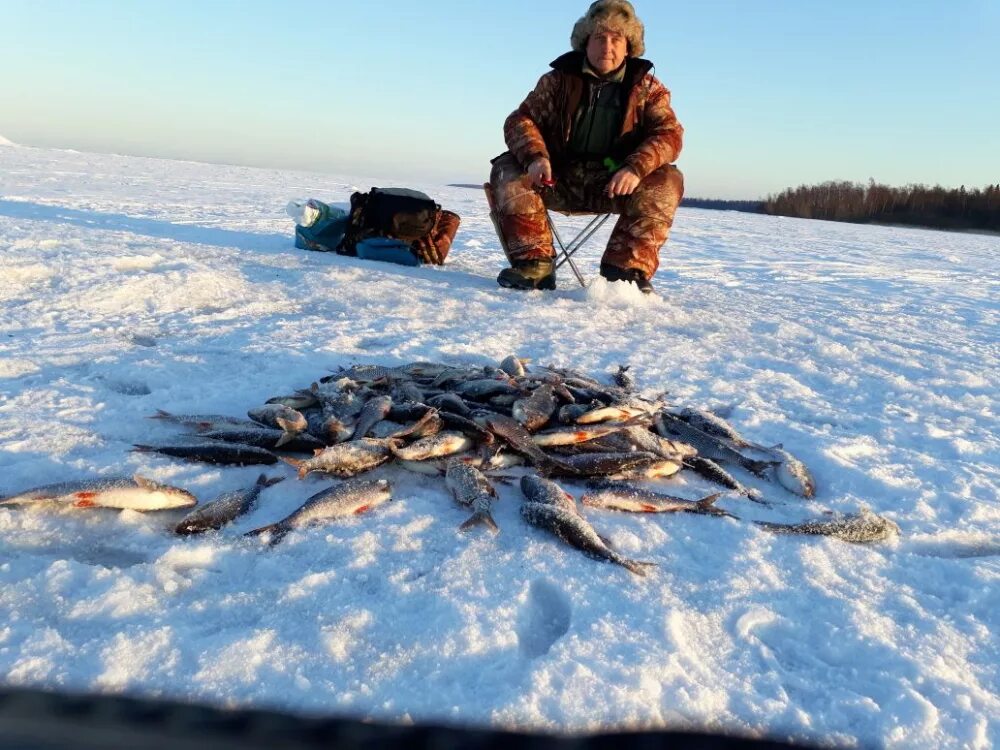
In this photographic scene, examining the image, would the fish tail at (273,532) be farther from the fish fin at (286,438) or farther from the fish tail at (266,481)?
the fish fin at (286,438)

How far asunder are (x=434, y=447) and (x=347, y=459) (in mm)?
321

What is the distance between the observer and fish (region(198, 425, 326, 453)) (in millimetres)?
2668

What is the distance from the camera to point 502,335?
15.2 ft

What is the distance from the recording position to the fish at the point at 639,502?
2414mm

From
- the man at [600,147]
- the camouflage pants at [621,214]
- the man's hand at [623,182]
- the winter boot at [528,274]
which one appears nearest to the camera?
the man's hand at [623,182]

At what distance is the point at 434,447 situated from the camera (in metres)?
2.57

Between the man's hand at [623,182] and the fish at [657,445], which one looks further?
the man's hand at [623,182]

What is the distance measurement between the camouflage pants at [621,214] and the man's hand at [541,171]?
0.22 meters

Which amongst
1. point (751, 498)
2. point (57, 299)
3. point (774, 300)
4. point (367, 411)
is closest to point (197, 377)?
point (367, 411)

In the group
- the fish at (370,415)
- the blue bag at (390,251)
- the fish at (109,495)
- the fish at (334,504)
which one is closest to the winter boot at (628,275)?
the blue bag at (390,251)

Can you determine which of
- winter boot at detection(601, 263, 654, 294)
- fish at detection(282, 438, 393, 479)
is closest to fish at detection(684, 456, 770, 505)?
fish at detection(282, 438, 393, 479)

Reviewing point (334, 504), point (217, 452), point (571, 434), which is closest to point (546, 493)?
point (571, 434)

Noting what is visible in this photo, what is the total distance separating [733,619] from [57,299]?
4.71m

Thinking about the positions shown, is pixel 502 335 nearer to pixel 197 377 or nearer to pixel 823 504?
pixel 197 377
